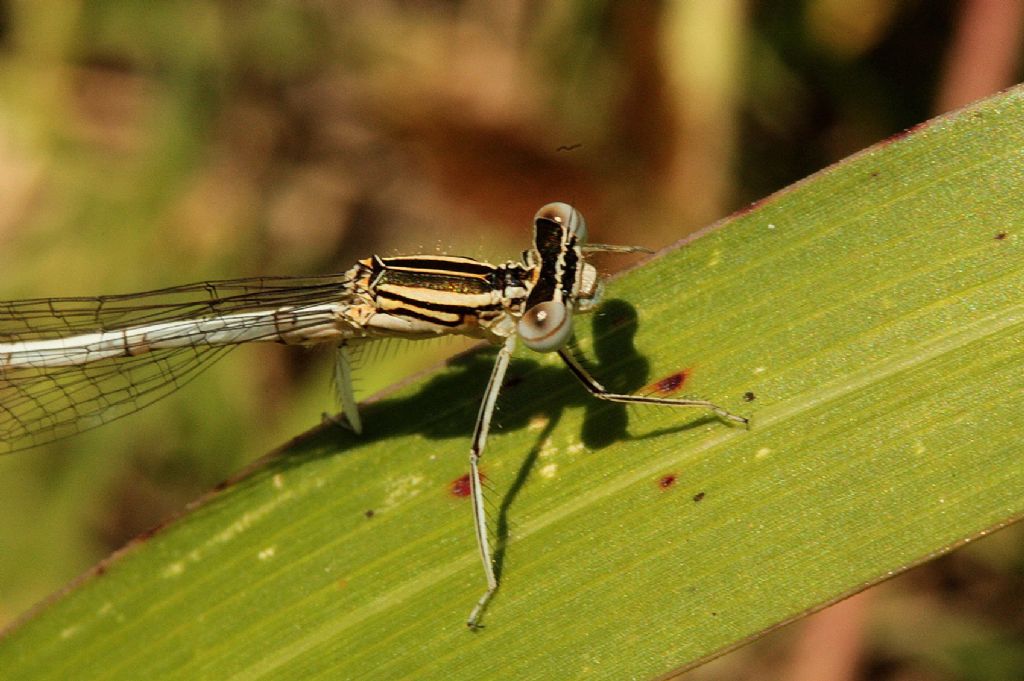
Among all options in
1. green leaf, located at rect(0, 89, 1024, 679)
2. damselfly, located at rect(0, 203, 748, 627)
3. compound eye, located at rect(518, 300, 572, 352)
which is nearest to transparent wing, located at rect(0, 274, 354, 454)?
damselfly, located at rect(0, 203, 748, 627)

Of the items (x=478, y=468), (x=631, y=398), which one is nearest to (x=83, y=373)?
(x=478, y=468)

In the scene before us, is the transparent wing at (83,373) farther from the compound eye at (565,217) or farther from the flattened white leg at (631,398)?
the flattened white leg at (631,398)

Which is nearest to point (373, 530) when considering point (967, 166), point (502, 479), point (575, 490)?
point (502, 479)

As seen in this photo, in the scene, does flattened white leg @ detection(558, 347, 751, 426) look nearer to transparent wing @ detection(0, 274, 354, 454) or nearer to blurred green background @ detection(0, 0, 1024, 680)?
blurred green background @ detection(0, 0, 1024, 680)

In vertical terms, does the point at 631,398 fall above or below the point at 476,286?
below

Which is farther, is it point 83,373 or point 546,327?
point 83,373

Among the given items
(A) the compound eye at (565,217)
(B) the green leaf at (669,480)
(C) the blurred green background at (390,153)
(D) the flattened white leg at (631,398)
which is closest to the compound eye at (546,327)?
(D) the flattened white leg at (631,398)

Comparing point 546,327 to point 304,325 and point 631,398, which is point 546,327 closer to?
point 631,398

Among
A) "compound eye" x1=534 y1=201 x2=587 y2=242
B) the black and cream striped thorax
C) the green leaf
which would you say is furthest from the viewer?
"compound eye" x1=534 y1=201 x2=587 y2=242
